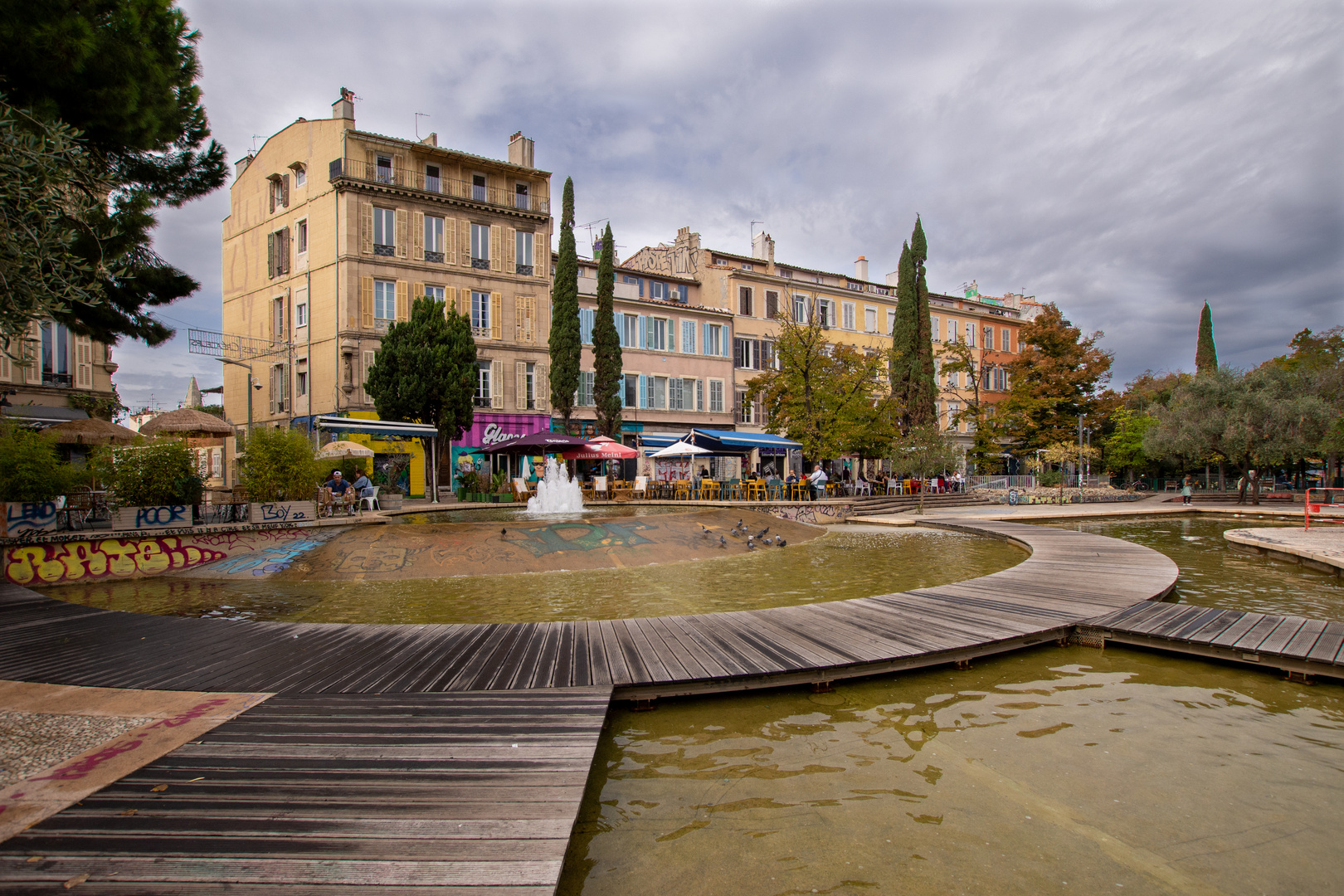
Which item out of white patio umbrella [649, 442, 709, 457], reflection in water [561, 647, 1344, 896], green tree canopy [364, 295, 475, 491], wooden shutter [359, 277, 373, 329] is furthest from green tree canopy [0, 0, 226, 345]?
wooden shutter [359, 277, 373, 329]

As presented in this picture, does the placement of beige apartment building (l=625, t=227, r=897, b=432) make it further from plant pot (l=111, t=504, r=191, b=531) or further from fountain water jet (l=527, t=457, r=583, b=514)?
plant pot (l=111, t=504, r=191, b=531)

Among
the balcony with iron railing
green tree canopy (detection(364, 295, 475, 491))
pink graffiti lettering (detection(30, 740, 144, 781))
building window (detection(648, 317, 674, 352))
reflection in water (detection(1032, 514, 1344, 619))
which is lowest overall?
reflection in water (detection(1032, 514, 1344, 619))

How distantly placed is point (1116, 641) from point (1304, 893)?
4238 millimetres

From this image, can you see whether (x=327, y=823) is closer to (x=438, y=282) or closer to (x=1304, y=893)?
(x=1304, y=893)

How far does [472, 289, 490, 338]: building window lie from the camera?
99.5 ft

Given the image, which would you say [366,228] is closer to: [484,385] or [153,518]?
[484,385]

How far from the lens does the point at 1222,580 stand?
1082cm

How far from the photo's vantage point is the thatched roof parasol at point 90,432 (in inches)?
643

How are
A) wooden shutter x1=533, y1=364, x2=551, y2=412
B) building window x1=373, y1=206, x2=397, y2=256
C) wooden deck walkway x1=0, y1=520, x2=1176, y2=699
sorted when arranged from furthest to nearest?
wooden shutter x1=533, y1=364, x2=551, y2=412 → building window x1=373, y1=206, x2=397, y2=256 → wooden deck walkway x1=0, y1=520, x2=1176, y2=699

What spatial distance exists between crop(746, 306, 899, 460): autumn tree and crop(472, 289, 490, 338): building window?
13875 mm

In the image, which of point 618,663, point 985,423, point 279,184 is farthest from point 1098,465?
point 279,184

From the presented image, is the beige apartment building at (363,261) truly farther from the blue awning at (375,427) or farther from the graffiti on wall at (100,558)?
the graffiti on wall at (100,558)

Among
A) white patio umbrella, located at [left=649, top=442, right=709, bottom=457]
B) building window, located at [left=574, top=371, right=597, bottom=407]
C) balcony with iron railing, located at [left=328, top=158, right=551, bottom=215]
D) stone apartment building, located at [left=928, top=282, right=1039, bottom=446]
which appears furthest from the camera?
stone apartment building, located at [left=928, top=282, right=1039, bottom=446]

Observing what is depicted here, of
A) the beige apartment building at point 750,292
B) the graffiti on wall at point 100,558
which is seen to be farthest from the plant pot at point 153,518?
the beige apartment building at point 750,292
